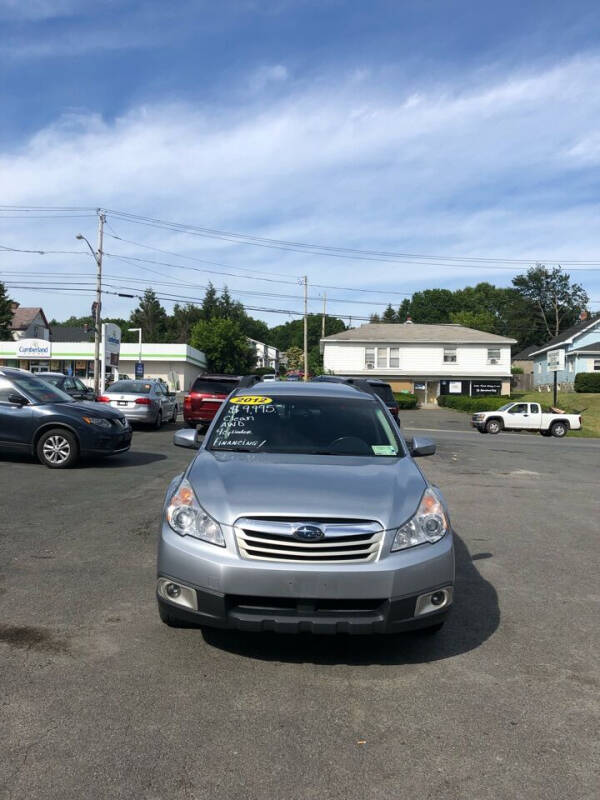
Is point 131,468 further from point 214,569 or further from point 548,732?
point 548,732

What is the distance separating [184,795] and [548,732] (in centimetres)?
171

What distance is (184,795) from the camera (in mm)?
2629

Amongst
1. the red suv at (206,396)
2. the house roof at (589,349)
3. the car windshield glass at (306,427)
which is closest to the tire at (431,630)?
the car windshield glass at (306,427)

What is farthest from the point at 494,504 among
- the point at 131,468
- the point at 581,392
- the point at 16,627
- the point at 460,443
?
the point at 581,392

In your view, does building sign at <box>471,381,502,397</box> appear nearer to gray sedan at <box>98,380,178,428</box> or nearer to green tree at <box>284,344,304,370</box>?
gray sedan at <box>98,380,178,428</box>

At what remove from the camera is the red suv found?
19484mm

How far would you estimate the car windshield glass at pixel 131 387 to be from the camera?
21.5 meters

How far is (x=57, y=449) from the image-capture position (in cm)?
1159

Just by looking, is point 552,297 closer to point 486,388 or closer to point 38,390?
point 486,388

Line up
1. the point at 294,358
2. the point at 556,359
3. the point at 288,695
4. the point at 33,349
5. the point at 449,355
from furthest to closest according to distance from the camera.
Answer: the point at 294,358 < the point at 33,349 < the point at 556,359 < the point at 449,355 < the point at 288,695

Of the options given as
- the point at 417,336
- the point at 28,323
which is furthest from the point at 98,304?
the point at 28,323

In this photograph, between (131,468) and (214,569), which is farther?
(131,468)

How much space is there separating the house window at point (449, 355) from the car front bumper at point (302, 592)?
5326cm

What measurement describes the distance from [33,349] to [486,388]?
40.9m
